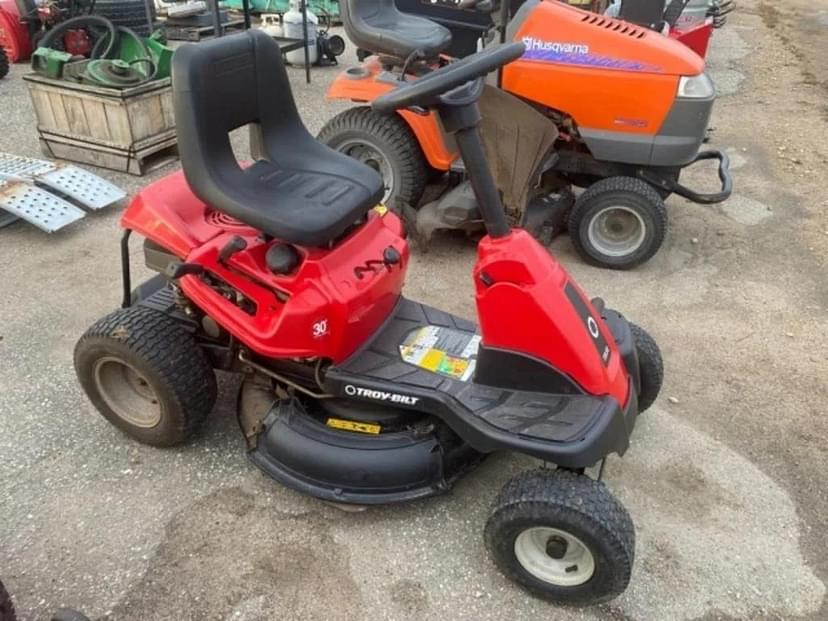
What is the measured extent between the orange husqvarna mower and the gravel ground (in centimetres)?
33

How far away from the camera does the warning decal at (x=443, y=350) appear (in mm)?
2248

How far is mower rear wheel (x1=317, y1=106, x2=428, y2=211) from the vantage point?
12.4ft

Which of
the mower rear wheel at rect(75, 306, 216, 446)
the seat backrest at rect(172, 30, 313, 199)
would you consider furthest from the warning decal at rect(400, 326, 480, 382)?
the seat backrest at rect(172, 30, 313, 199)

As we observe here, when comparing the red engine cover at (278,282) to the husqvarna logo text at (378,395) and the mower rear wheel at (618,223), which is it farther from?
the mower rear wheel at (618,223)

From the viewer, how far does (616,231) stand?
3764 mm

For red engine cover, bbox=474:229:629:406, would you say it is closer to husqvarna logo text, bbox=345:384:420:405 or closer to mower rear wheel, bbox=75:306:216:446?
husqvarna logo text, bbox=345:384:420:405

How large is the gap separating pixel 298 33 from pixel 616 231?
181 inches

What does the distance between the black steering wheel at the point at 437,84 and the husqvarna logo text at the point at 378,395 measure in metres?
0.84

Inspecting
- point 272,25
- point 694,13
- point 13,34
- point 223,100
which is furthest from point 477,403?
point 13,34

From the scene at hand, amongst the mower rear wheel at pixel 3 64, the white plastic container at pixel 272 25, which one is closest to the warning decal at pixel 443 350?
the white plastic container at pixel 272 25

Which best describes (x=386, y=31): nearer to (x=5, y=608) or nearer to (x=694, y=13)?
(x=5, y=608)

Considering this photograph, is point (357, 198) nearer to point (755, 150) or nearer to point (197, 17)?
point (755, 150)

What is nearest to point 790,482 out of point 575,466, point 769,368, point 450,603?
point 769,368

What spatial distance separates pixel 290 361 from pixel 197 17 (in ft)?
23.5
